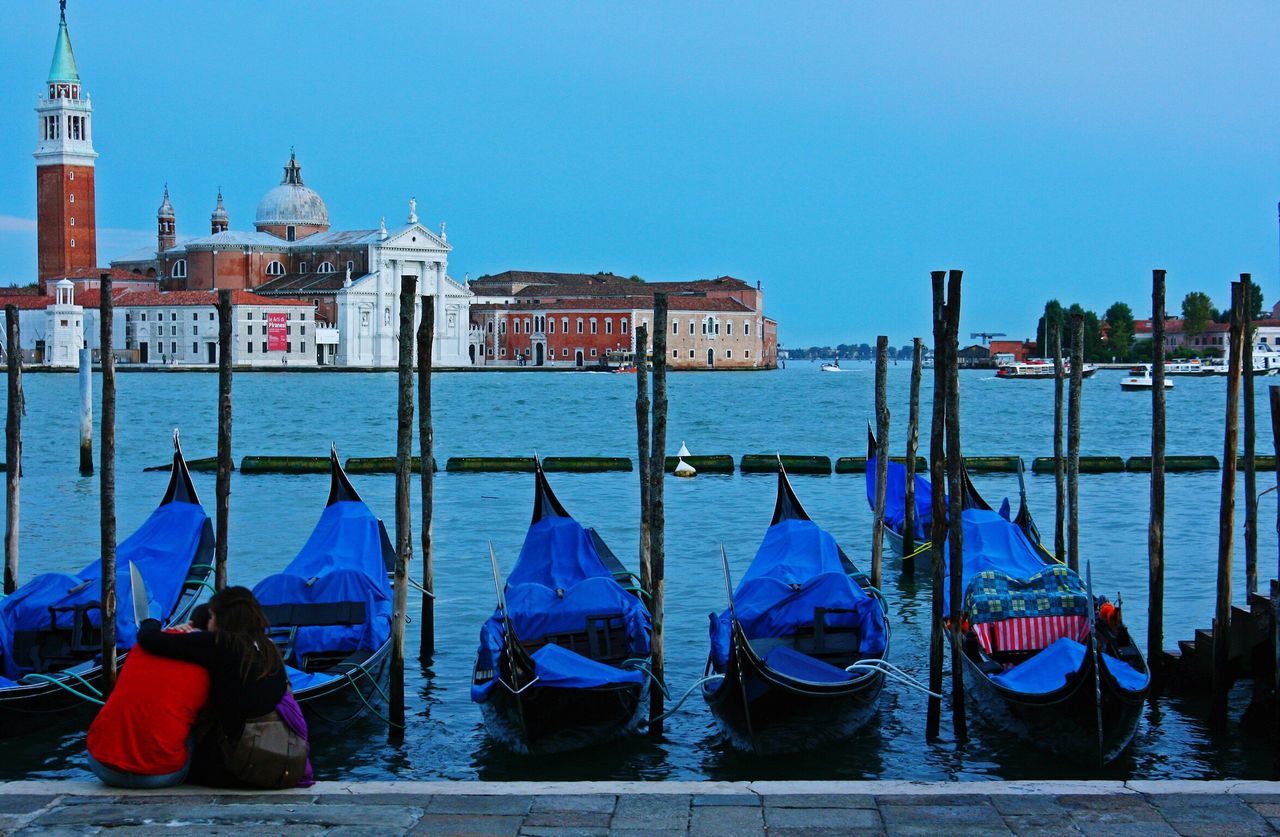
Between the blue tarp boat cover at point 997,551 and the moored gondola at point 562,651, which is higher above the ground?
the blue tarp boat cover at point 997,551

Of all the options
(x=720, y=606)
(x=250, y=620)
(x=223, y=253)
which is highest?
(x=223, y=253)

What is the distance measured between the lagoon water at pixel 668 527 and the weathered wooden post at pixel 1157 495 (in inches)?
10.6

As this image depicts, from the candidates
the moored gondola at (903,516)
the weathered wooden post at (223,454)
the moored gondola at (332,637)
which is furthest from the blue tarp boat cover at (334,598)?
the moored gondola at (903,516)

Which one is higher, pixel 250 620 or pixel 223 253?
pixel 223 253

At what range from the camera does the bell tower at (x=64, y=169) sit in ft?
190

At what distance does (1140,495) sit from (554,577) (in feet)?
32.3

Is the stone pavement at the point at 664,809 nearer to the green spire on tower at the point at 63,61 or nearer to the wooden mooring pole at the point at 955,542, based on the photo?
the wooden mooring pole at the point at 955,542

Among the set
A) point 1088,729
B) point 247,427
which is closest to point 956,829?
point 1088,729

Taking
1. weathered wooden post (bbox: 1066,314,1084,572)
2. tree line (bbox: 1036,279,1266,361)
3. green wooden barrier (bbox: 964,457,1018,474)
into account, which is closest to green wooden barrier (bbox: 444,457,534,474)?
green wooden barrier (bbox: 964,457,1018,474)

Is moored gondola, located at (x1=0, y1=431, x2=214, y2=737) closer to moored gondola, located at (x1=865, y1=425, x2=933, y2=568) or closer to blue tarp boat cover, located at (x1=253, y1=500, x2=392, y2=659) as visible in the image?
blue tarp boat cover, located at (x1=253, y1=500, x2=392, y2=659)

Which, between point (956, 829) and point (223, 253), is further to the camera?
point (223, 253)

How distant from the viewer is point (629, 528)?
12.7 meters

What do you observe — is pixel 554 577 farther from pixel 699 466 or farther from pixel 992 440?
pixel 992 440

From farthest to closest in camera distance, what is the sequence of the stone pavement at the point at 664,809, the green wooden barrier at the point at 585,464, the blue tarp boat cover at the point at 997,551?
1. the green wooden barrier at the point at 585,464
2. the blue tarp boat cover at the point at 997,551
3. the stone pavement at the point at 664,809
